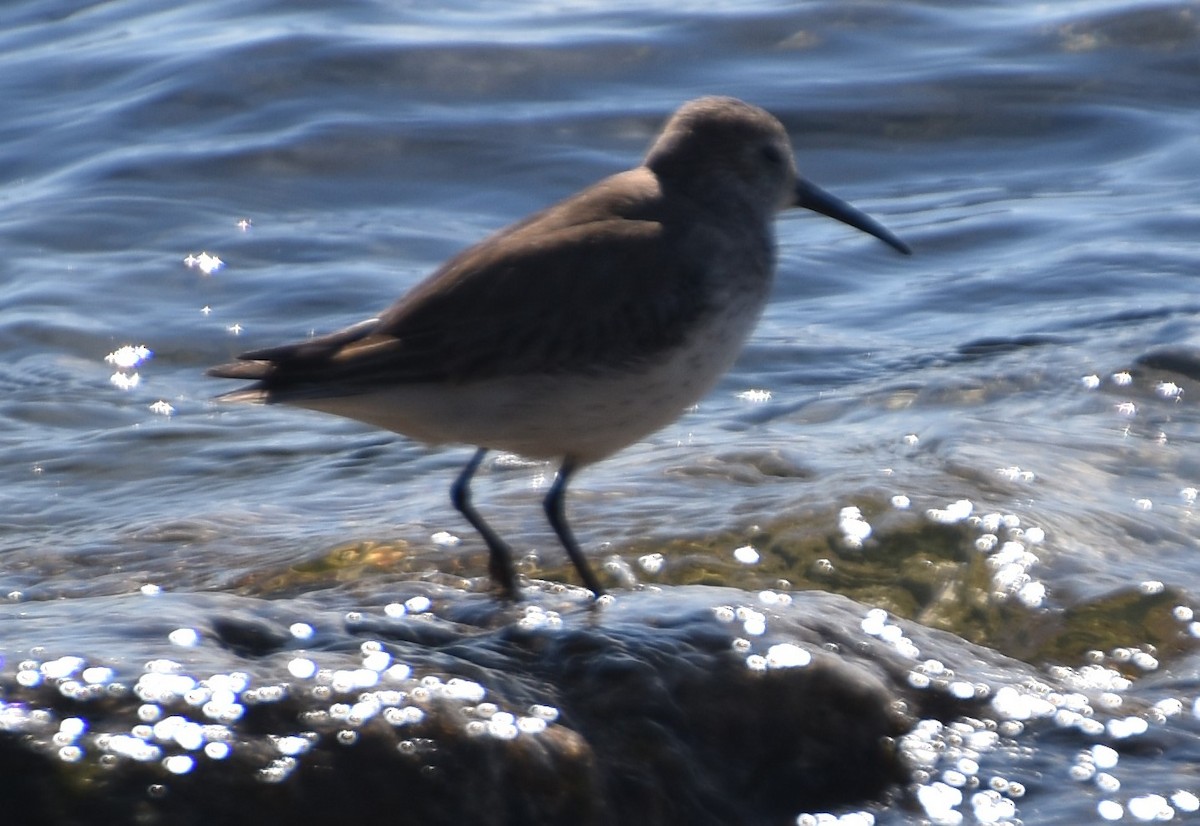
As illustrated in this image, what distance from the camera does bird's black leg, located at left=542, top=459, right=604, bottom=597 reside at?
510cm

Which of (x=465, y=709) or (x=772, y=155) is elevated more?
(x=772, y=155)

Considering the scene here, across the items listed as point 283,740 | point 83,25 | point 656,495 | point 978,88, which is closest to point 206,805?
point 283,740

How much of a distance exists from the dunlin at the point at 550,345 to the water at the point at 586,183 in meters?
0.60

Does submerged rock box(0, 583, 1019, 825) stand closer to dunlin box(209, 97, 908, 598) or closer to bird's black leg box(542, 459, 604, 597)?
bird's black leg box(542, 459, 604, 597)

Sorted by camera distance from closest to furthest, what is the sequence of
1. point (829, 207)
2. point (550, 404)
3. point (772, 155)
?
point (550, 404) → point (772, 155) → point (829, 207)

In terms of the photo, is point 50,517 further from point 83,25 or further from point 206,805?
point 83,25

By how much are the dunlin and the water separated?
1.96 feet

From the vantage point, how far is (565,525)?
17.5ft

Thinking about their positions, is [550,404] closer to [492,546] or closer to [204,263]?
[492,546]

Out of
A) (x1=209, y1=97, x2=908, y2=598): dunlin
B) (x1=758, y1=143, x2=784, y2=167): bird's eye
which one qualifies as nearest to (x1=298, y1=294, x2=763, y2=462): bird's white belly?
(x1=209, y1=97, x2=908, y2=598): dunlin

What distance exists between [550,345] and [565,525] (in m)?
0.73

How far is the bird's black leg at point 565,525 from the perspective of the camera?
510cm

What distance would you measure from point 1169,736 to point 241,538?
310 cm

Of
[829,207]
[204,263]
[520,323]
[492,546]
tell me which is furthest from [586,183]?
[520,323]
